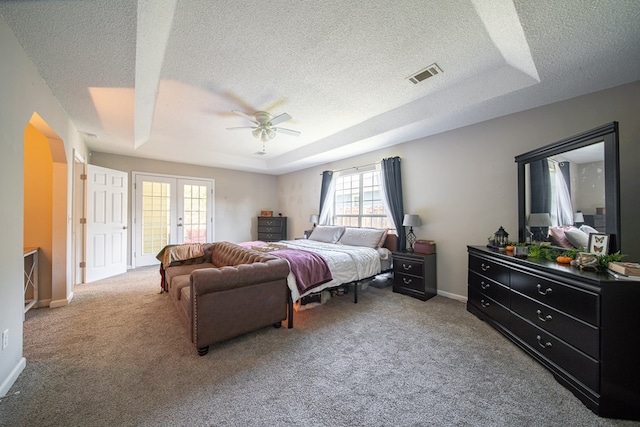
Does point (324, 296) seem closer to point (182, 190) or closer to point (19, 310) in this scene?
point (19, 310)

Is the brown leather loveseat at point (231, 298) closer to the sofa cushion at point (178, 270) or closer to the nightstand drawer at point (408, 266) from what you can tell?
the sofa cushion at point (178, 270)

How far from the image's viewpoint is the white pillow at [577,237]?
204 cm

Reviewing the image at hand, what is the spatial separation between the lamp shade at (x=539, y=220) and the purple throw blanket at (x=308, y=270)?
7.82 ft

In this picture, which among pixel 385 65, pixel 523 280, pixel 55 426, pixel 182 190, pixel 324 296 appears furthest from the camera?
pixel 182 190

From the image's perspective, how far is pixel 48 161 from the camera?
301 centimetres

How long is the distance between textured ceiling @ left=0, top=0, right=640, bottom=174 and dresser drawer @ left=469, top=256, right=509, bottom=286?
70.1 inches

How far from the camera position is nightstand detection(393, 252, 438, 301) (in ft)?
11.1

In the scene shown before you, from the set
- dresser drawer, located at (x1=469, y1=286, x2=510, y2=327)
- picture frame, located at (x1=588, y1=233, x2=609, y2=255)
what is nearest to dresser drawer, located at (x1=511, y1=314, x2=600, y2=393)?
dresser drawer, located at (x1=469, y1=286, x2=510, y2=327)

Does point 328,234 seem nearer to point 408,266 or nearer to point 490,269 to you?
point 408,266

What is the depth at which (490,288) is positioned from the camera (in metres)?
2.56

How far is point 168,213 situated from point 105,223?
4.50ft

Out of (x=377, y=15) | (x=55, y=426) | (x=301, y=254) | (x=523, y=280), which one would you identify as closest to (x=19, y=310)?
(x=55, y=426)

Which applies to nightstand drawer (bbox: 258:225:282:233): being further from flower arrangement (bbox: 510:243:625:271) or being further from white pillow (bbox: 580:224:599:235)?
white pillow (bbox: 580:224:599:235)

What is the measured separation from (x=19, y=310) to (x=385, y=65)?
12.4 feet
